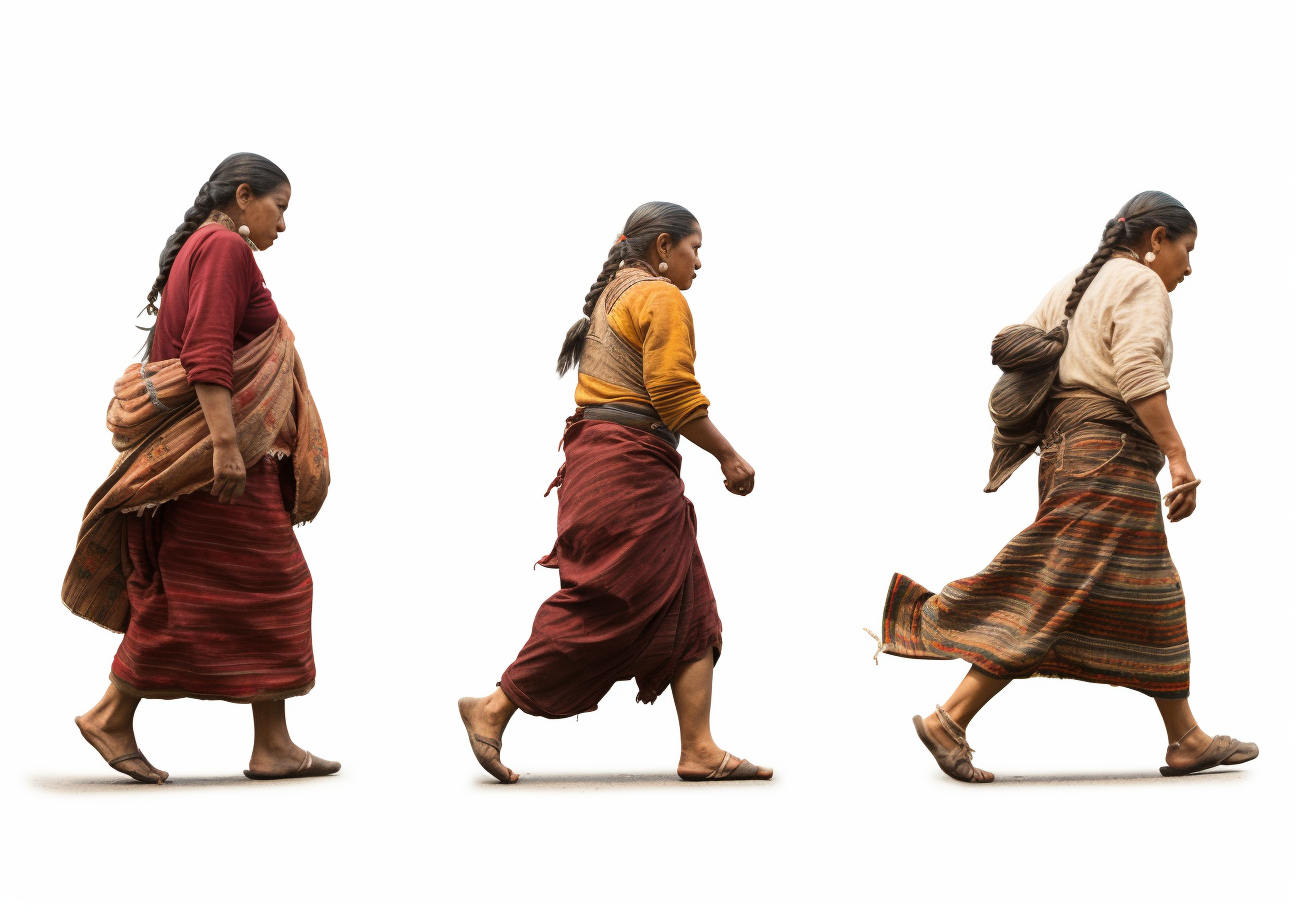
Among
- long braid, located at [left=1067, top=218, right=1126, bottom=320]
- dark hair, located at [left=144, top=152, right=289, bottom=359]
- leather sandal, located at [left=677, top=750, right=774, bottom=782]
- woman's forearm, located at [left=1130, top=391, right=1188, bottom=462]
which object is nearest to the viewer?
woman's forearm, located at [left=1130, top=391, right=1188, bottom=462]

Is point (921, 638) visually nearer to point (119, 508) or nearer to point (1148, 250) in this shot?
point (1148, 250)

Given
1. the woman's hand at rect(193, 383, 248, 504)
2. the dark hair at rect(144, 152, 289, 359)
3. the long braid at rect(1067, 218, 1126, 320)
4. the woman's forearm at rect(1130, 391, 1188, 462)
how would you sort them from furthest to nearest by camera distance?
the long braid at rect(1067, 218, 1126, 320) < the dark hair at rect(144, 152, 289, 359) < the woman's forearm at rect(1130, 391, 1188, 462) < the woman's hand at rect(193, 383, 248, 504)

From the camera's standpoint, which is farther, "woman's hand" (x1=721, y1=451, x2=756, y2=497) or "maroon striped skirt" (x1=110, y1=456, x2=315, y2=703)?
"woman's hand" (x1=721, y1=451, x2=756, y2=497)

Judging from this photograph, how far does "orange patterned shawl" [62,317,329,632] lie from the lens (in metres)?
5.64

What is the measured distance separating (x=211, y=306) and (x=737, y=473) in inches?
78.2

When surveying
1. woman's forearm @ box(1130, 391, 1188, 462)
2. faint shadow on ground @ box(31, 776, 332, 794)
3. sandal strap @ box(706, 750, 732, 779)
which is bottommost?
faint shadow on ground @ box(31, 776, 332, 794)

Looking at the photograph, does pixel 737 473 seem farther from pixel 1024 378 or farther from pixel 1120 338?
pixel 1120 338

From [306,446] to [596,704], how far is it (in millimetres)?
1451

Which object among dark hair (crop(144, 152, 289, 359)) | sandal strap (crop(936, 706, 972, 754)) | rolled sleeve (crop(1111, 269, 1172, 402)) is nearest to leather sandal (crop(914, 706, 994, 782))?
sandal strap (crop(936, 706, 972, 754))

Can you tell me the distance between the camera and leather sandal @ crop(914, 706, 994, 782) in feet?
18.9

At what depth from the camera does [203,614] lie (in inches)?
224

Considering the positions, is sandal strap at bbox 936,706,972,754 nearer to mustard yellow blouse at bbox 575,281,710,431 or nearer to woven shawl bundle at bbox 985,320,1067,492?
woven shawl bundle at bbox 985,320,1067,492

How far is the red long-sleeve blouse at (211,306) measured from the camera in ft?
18.3

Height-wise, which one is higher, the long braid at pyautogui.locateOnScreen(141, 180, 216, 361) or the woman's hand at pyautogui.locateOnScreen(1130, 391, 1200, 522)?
the long braid at pyautogui.locateOnScreen(141, 180, 216, 361)
